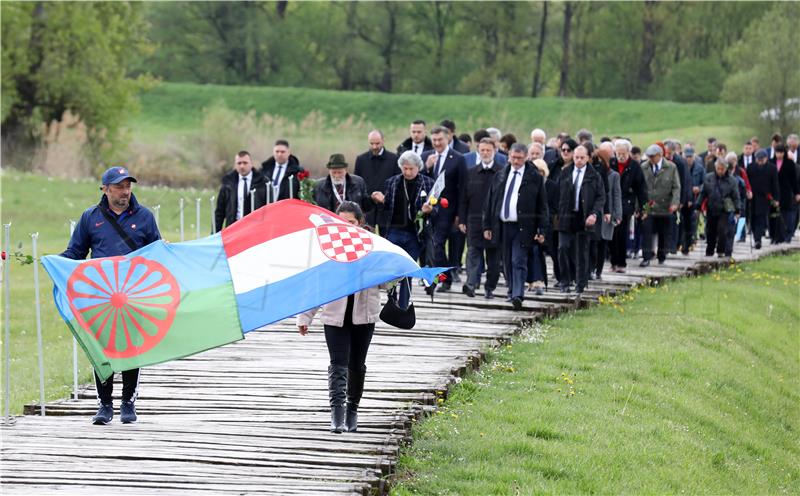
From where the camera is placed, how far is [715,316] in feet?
68.8

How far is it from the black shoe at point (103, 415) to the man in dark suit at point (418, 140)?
8576 mm

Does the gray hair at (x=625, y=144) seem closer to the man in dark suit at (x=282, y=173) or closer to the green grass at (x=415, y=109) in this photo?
the man in dark suit at (x=282, y=173)

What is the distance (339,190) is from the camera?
17.2m

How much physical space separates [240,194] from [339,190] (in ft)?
6.64

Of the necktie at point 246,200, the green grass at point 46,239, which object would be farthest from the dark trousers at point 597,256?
the green grass at point 46,239

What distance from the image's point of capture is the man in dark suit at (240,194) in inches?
734

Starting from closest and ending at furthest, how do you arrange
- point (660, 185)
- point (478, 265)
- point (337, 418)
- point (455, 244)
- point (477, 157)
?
1. point (337, 418)
2. point (478, 265)
3. point (455, 244)
4. point (477, 157)
5. point (660, 185)

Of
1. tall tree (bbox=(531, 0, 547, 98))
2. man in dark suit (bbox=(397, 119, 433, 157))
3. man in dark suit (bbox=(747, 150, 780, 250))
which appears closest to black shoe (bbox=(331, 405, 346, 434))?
man in dark suit (bbox=(397, 119, 433, 157))

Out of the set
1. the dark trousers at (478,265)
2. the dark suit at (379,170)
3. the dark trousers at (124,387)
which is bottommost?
the dark trousers at (124,387)

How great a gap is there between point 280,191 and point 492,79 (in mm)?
68486

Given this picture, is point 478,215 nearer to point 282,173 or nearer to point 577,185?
point 577,185

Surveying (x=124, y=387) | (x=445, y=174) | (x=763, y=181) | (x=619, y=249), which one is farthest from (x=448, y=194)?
(x=763, y=181)

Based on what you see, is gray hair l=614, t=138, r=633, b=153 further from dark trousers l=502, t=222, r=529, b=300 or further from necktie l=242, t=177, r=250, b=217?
necktie l=242, t=177, r=250, b=217

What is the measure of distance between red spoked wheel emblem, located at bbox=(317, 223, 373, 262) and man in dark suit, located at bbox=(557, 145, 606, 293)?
8350mm
